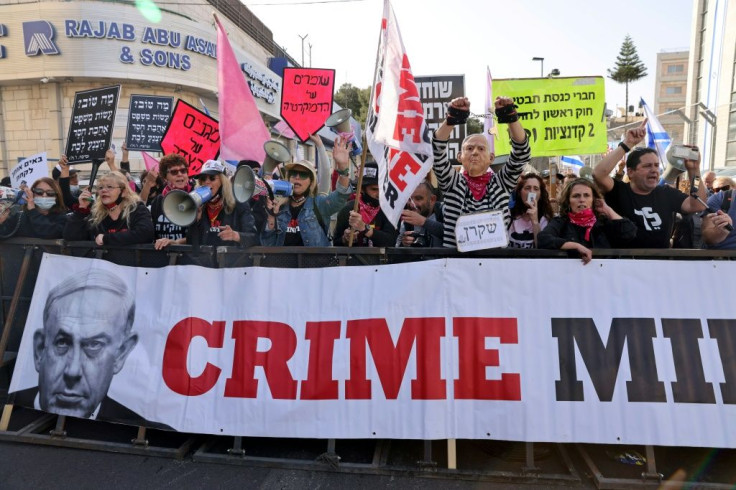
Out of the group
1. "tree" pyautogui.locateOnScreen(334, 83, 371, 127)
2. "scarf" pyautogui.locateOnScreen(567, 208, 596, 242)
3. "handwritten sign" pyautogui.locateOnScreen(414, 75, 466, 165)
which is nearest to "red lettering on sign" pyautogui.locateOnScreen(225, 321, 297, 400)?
"scarf" pyautogui.locateOnScreen(567, 208, 596, 242)

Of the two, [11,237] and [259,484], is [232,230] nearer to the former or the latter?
[259,484]

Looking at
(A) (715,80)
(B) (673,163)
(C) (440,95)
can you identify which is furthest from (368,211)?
(A) (715,80)

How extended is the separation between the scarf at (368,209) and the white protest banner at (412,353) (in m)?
1.04

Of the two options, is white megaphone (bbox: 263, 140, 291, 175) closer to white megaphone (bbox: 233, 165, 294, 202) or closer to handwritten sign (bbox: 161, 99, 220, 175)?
white megaphone (bbox: 233, 165, 294, 202)

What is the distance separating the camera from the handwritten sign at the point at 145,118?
805 cm

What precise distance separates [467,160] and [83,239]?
10.6 feet

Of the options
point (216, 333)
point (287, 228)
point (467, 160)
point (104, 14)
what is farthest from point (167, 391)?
point (104, 14)

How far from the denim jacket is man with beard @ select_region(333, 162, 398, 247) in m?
0.17

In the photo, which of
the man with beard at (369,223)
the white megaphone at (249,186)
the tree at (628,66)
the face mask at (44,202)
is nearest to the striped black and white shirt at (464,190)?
the man with beard at (369,223)

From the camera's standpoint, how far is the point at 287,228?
415 centimetres

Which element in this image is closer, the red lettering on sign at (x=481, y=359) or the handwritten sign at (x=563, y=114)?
the red lettering on sign at (x=481, y=359)

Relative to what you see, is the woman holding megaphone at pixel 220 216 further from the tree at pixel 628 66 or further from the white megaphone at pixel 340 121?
the tree at pixel 628 66

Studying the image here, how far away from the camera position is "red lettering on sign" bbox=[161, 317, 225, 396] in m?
3.52

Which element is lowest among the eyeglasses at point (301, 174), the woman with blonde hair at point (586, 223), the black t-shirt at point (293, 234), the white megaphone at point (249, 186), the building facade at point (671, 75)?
the black t-shirt at point (293, 234)
